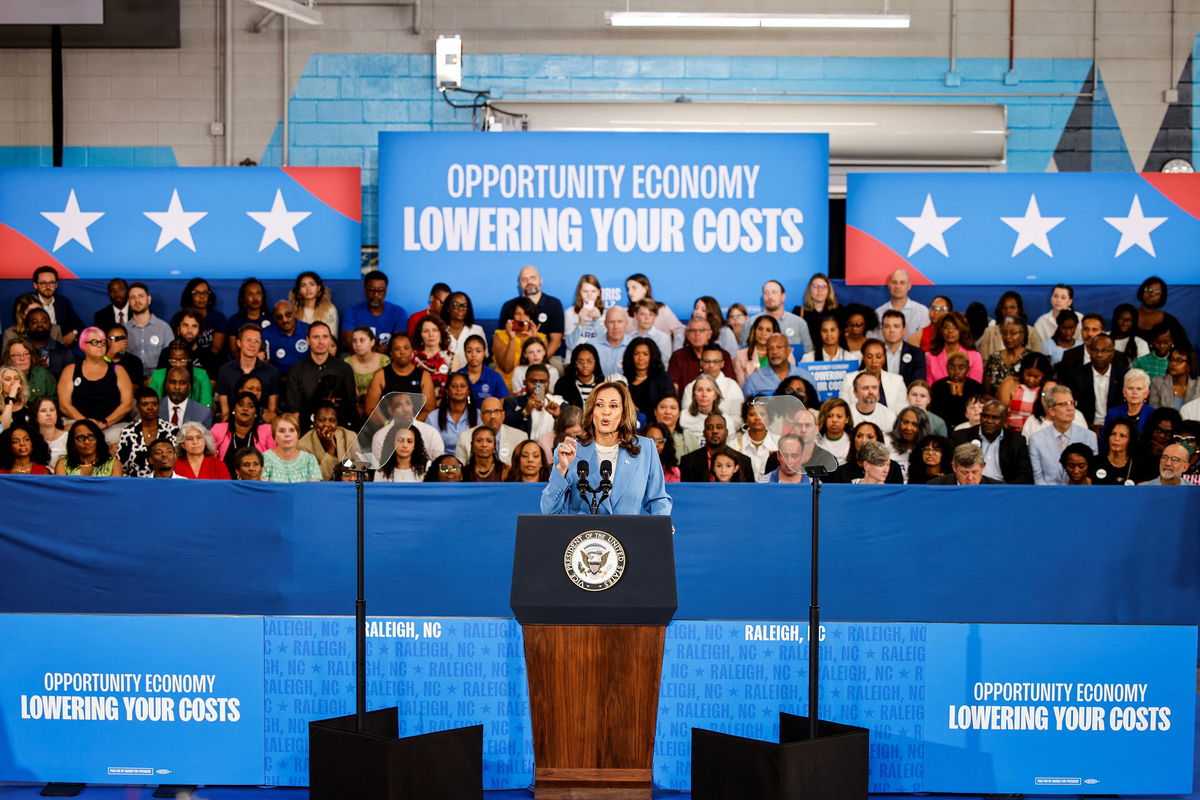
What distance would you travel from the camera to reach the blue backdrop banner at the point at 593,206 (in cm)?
1042

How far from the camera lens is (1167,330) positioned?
917 centimetres

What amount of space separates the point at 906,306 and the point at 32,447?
6620 millimetres

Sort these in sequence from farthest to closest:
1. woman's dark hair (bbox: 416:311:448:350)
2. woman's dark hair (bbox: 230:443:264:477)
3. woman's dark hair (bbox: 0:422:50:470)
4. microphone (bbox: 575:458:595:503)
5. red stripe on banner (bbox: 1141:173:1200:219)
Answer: red stripe on banner (bbox: 1141:173:1200:219) < woman's dark hair (bbox: 416:311:448:350) < woman's dark hair (bbox: 0:422:50:470) < woman's dark hair (bbox: 230:443:264:477) < microphone (bbox: 575:458:595:503)

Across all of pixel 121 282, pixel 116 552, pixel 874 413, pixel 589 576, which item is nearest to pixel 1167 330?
pixel 874 413

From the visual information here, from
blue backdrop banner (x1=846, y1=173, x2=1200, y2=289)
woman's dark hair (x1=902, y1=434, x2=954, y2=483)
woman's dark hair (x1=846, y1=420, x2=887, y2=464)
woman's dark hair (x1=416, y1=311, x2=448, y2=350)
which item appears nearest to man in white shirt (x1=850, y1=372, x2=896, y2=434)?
woman's dark hair (x1=846, y1=420, x2=887, y2=464)

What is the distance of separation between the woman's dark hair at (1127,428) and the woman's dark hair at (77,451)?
6.50 metres

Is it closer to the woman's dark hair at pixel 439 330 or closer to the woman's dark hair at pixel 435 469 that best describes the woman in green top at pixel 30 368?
the woman's dark hair at pixel 439 330

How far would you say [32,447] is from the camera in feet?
25.7

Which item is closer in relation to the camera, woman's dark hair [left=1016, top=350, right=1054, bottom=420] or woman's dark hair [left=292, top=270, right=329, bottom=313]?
woman's dark hair [left=1016, top=350, right=1054, bottom=420]

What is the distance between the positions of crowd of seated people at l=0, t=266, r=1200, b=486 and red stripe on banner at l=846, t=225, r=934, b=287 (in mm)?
695

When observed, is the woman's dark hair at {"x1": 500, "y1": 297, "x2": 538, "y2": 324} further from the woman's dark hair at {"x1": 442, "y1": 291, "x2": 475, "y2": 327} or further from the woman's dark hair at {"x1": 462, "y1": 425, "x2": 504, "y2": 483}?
the woman's dark hair at {"x1": 462, "y1": 425, "x2": 504, "y2": 483}

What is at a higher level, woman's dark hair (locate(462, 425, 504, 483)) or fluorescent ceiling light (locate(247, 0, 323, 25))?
fluorescent ceiling light (locate(247, 0, 323, 25))

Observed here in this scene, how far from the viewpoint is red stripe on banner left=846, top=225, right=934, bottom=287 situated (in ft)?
35.3

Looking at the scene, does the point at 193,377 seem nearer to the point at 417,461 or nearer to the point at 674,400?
the point at 417,461
